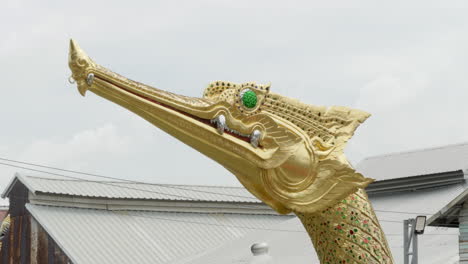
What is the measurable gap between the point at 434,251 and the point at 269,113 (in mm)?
6577

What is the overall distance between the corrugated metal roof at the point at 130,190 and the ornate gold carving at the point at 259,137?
13.0m

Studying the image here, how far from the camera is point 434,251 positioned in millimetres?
9930

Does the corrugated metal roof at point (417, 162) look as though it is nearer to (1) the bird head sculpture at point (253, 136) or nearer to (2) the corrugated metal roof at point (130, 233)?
(2) the corrugated metal roof at point (130, 233)

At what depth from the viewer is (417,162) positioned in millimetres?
12844

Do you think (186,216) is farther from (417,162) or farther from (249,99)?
(249,99)

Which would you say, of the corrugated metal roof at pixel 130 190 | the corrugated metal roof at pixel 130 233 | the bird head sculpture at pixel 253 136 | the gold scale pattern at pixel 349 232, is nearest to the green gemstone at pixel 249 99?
the bird head sculpture at pixel 253 136

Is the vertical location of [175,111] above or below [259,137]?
above

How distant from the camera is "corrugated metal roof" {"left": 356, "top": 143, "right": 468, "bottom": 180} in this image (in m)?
12.1

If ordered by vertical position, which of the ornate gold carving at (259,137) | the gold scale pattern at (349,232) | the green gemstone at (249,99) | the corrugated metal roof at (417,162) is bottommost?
the gold scale pattern at (349,232)

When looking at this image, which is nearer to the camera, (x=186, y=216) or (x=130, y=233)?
(x=130, y=233)

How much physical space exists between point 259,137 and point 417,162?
942cm

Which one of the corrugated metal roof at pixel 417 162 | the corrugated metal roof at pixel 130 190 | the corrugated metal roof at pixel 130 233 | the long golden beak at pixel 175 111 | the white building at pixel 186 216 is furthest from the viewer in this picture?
the corrugated metal roof at pixel 130 190

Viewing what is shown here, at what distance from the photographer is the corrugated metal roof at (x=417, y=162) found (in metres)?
12.1

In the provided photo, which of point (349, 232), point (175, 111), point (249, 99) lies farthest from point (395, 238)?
point (175, 111)
